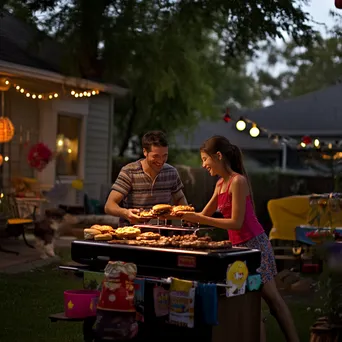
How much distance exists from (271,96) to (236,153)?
6044 centimetres

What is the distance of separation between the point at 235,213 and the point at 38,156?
30.0 ft

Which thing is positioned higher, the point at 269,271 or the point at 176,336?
the point at 269,271

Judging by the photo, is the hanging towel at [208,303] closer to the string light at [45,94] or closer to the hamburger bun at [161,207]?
the hamburger bun at [161,207]

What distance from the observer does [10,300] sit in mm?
9000

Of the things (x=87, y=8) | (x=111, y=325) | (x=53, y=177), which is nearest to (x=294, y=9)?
(x=87, y=8)

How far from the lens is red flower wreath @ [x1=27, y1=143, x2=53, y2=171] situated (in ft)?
48.1

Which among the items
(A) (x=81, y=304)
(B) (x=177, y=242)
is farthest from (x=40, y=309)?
(B) (x=177, y=242)

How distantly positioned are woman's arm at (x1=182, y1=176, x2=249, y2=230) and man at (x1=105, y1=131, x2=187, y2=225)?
74cm

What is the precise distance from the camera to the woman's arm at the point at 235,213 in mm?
5969

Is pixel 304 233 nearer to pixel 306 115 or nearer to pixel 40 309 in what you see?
pixel 40 309

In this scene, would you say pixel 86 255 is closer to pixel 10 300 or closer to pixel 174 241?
pixel 174 241

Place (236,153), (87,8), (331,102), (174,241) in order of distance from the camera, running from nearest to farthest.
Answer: (174,241)
(236,153)
(87,8)
(331,102)

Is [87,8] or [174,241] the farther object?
[87,8]

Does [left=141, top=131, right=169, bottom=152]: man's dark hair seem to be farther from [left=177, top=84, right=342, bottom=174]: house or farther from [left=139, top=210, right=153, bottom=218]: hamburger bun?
[left=177, top=84, right=342, bottom=174]: house
